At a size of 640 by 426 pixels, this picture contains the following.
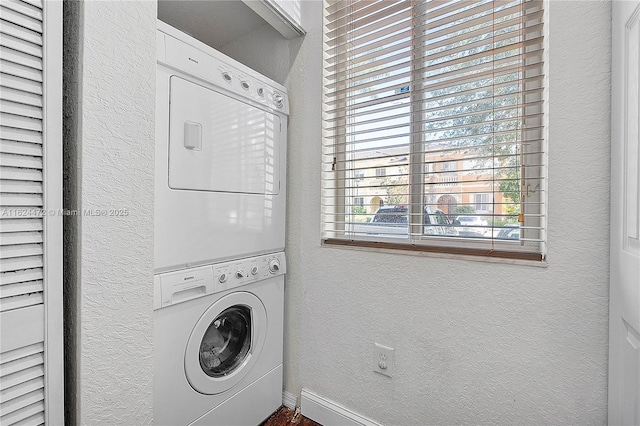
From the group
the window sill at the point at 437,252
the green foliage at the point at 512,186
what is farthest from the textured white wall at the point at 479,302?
the green foliage at the point at 512,186

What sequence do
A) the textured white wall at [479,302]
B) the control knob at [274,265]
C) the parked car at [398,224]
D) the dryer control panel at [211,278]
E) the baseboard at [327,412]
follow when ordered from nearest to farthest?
the textured white wall at [479,302], the dryer control panel at [211,278], the parked car at [398,224], the baseboard at [327,412], the control knob at [274,265]

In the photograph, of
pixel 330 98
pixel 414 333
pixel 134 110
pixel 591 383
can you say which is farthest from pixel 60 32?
pixel 591 383

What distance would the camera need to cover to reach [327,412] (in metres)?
1.55

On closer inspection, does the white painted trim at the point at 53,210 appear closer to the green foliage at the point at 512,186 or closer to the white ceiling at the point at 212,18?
the white ceiling at the point at 212,18

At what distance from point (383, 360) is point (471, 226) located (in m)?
0.71

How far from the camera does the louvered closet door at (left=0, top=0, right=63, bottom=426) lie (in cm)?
69

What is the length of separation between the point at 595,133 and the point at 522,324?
2.22 feet

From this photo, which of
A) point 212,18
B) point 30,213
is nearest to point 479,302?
point 30,213

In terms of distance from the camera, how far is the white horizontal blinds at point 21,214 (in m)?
0.69

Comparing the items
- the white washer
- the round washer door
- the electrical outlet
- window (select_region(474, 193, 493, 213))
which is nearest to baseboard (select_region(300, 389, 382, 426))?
the white washer

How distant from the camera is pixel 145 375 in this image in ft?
3.10

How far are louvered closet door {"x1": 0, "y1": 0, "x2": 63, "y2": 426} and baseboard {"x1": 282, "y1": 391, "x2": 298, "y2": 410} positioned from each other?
1158 millimetres

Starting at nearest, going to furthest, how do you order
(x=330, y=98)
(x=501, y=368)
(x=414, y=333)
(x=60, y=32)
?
(x=60, y=32)
(x=501, y=368)
(x=414, y=333)
(x=330, y=98)

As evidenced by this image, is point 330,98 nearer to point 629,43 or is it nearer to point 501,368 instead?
point 629,43
